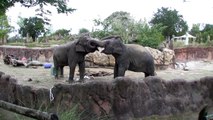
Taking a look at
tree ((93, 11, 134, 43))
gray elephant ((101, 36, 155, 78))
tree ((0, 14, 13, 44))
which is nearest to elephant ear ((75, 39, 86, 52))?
gray elephant ((101, 36, 155, 78))

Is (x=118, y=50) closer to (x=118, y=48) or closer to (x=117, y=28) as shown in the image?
(x=118, y=48)

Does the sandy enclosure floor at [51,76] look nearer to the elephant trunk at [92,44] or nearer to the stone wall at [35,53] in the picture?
the elephant trunk at [92,44]

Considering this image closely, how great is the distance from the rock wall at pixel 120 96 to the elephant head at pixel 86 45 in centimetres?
143

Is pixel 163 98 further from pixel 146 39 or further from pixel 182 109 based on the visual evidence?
pixel 146 39

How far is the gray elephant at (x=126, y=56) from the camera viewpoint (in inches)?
249

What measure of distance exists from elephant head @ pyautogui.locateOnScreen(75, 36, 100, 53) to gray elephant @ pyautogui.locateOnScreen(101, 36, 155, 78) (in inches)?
8.1

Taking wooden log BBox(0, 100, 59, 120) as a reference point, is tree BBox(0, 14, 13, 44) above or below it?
above

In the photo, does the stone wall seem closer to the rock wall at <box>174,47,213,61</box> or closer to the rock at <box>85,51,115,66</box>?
the rock at <box>85,51,115,66</box>

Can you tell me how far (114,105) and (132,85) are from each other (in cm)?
42

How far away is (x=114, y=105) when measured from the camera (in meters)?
5.16

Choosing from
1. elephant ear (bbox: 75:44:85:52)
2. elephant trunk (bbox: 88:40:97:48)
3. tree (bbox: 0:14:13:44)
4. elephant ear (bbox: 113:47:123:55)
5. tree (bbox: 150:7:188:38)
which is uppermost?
tree (bbox: 150:7:188:38)

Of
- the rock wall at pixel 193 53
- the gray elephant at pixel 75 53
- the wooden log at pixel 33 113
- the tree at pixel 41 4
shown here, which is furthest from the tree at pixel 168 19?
the wooden log at pixel 33 113

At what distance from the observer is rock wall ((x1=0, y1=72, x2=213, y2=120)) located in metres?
5.07

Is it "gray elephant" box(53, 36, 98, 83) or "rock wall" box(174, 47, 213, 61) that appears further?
"rock wall" box(174, 47, 213, 61)
